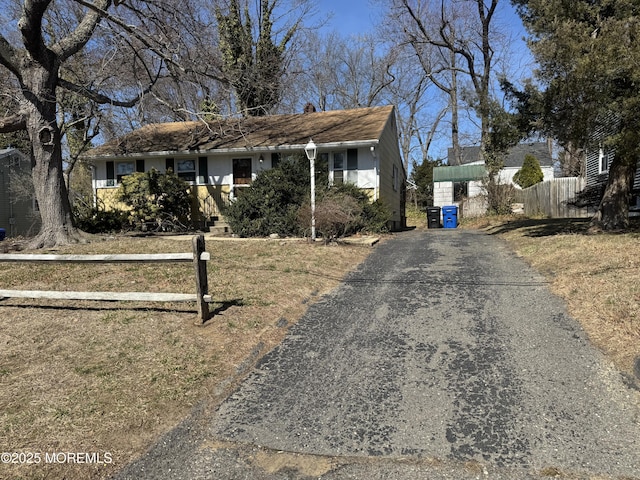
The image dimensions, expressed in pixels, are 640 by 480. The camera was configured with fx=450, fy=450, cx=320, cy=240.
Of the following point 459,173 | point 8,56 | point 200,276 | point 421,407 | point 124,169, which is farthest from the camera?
point 459,173

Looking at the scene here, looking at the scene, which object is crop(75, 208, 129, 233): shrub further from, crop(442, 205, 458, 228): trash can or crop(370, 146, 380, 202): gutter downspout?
crop(442, 205, 458, 228): trash can

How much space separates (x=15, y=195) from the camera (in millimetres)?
24062

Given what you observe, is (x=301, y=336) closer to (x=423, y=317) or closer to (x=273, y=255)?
(x=423, y=317)

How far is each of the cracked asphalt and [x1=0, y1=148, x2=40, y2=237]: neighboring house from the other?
23377 millimetres

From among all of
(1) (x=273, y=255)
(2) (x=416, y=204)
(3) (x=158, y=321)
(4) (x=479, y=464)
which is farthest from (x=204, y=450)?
(2) (x=416, y=204)

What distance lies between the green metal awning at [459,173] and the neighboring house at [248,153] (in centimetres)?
819

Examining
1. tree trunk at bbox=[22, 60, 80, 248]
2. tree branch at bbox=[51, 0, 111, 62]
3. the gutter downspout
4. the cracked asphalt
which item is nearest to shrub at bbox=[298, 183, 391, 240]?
the gutter downspout

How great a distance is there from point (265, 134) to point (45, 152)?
9.42m

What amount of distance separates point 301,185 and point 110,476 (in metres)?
12.0

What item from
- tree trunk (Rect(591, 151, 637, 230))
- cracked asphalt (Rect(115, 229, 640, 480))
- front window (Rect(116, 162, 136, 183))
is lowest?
cracked asphalt (Rect(115, 229, 640, 480))

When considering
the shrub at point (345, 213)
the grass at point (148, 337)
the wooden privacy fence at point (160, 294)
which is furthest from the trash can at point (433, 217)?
the wooden privacy fence at point (160, 294)

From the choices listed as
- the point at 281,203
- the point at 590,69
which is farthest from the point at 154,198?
the point at 590,69

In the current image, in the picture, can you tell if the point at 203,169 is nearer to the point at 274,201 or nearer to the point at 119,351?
the point at 274,201

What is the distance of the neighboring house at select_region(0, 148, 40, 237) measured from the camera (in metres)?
23.4
